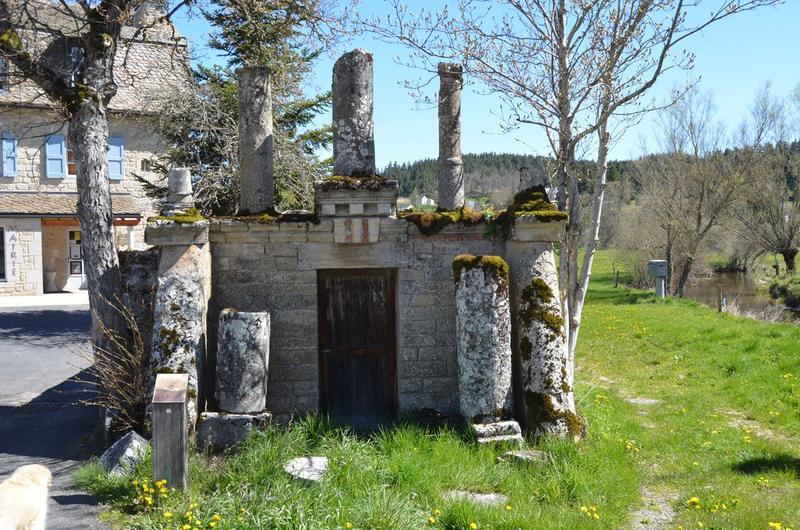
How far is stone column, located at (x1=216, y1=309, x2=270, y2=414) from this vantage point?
7023mm

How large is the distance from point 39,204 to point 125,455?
60.5ft

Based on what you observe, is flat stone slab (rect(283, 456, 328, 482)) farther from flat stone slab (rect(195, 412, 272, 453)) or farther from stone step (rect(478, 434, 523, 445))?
stone step (rect(478, 434, 523, 445))

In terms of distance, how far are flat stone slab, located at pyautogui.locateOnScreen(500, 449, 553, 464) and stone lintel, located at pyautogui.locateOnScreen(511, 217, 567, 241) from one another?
2.28 meters

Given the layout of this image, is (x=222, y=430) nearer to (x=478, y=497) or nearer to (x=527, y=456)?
(x=478, y=497)

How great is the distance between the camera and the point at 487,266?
7406mm

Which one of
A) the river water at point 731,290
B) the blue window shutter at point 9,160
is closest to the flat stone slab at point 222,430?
the blue window shutter at point 9,160

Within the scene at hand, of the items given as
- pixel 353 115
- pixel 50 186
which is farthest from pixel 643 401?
pixel 50 186

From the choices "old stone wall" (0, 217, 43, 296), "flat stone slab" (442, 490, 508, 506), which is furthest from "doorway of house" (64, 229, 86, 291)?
"flat stone slab" (442, 490, 508, 506)

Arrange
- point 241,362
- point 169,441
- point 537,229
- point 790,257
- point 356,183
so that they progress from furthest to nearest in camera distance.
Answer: point 790,257 < point 356,183 < point 537,229 < point 241,362 < point 169,441

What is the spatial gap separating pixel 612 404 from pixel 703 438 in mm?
1700

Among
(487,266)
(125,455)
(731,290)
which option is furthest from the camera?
(731,290)

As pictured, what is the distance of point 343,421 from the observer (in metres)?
8.07

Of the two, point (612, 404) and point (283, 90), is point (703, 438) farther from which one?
point (283, 90)

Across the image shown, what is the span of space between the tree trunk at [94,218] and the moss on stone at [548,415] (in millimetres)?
4954
